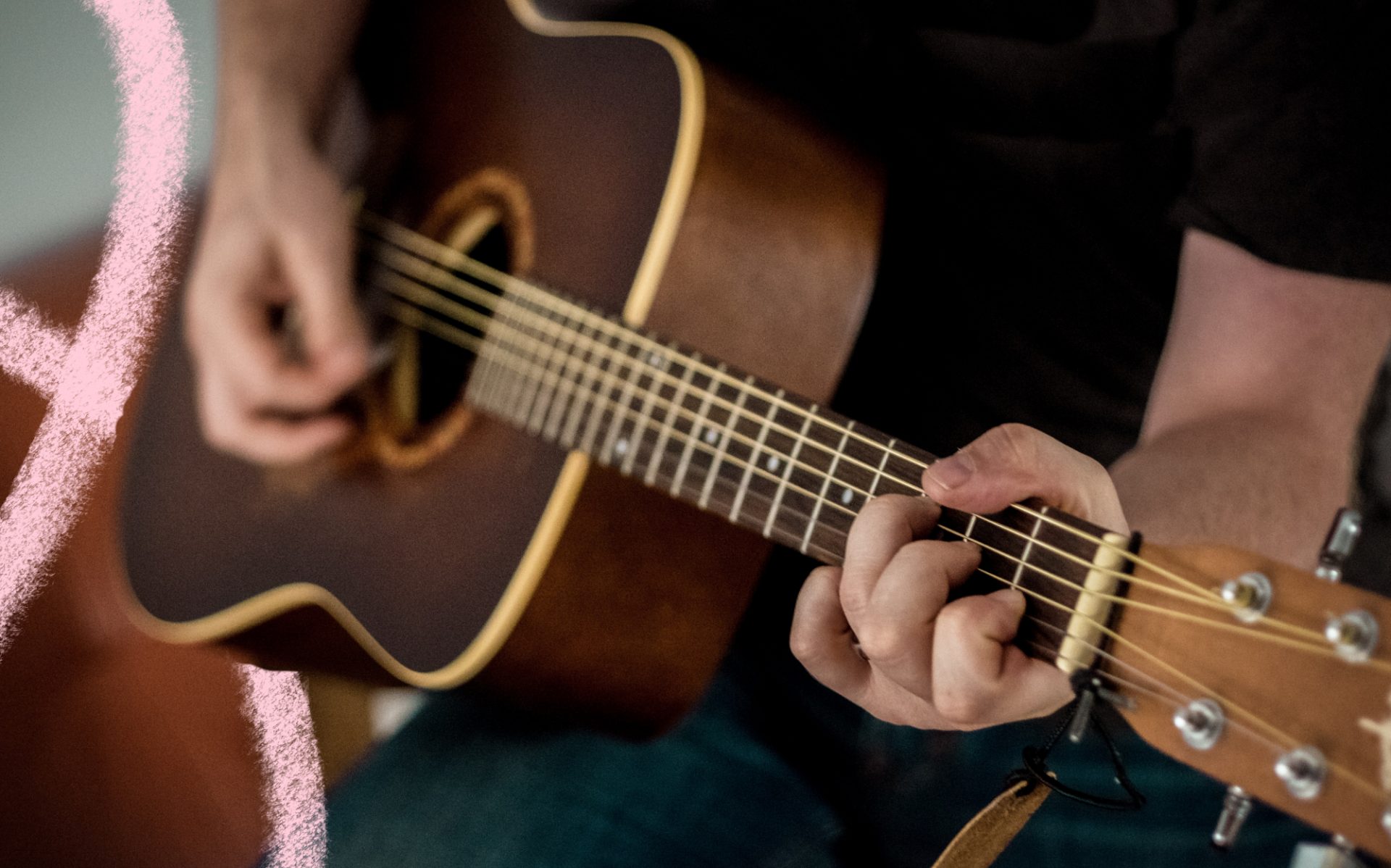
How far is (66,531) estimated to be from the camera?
0.70 metres

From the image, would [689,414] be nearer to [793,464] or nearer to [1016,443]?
[793,464]

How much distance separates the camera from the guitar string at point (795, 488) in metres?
0.31

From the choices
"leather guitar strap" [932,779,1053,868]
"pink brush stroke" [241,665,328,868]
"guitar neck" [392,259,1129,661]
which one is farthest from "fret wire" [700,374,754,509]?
"pink brush stroke" [241,665,328,868]

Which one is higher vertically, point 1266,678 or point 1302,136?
point 1302,136

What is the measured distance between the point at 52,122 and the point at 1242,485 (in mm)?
824

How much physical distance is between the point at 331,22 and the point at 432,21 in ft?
0.30

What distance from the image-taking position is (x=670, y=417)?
513 mm

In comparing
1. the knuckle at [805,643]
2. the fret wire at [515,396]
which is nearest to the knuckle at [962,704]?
the knuckle at [805,643]

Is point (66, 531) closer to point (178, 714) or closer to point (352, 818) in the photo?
point (178, 714)

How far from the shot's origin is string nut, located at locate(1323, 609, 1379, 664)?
0.29m

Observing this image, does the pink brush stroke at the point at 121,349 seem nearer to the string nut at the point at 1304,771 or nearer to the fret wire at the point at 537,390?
the fret wire at the point at 537,390

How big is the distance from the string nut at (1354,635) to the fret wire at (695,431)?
0.30 meters

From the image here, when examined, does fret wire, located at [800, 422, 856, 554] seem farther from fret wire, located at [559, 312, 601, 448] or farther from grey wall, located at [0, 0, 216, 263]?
grey wall, located at [0, 0, 216, 263]

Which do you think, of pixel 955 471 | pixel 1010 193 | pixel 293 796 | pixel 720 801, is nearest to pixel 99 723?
pixel 293 796
